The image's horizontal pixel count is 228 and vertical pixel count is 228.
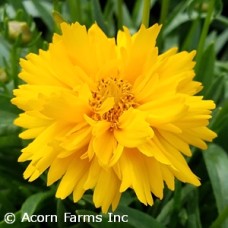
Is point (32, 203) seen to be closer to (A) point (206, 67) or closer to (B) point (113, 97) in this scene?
(B) point (113, 97)

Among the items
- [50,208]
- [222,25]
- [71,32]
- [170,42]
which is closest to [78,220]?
[50,208]

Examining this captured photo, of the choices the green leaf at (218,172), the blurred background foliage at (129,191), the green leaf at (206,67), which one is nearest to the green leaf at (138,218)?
the blurred background foliage at (129,191)

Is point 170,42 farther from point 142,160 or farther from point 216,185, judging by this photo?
point 142,160

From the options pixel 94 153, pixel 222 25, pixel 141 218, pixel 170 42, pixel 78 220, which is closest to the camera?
pixel 94 153

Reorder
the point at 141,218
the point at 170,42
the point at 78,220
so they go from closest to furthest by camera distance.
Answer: the point at 141,218
the point at 78,220
the point at 170,42

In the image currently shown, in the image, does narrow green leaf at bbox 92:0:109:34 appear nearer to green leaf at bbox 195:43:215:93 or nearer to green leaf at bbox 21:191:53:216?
green leaf at bbox 195:43:215:93

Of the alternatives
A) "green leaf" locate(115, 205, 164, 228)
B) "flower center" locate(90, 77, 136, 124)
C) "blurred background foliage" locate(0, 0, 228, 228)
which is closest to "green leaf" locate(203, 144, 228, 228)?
"blurred background foliage" locate(0, 0, 228, 228)

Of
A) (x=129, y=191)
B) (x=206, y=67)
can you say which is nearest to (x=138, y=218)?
(x=129, y=191)
